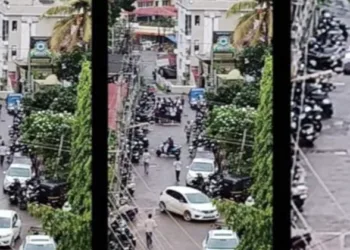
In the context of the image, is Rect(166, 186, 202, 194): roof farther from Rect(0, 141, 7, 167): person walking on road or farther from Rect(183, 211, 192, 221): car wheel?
Rect(0, 141, 7, 167): person walking on road

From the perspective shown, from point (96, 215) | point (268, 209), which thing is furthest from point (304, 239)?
point (96, 215)

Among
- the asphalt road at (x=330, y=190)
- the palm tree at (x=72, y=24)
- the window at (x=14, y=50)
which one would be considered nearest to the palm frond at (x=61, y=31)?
the palm tree at (x=72, y=24)

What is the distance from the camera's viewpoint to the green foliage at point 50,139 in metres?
3.24

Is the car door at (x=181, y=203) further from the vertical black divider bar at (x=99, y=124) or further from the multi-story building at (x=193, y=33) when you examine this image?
the multi-story building at (x=193, y=33)

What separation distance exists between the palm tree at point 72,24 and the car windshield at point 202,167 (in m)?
0.59

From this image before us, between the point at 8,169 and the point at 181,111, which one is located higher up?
the point at 181,111

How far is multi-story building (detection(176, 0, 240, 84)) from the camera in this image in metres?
3.31

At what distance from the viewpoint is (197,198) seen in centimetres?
322

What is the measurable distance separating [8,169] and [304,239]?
1.09 m

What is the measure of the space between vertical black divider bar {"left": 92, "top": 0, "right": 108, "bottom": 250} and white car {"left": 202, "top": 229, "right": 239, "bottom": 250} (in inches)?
14.3

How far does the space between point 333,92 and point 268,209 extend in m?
0.49

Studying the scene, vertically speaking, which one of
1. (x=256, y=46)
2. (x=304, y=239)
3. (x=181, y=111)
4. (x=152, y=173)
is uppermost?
(x=256, y=46)

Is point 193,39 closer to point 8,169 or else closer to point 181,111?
point 181,111

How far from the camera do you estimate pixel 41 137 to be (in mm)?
3246
